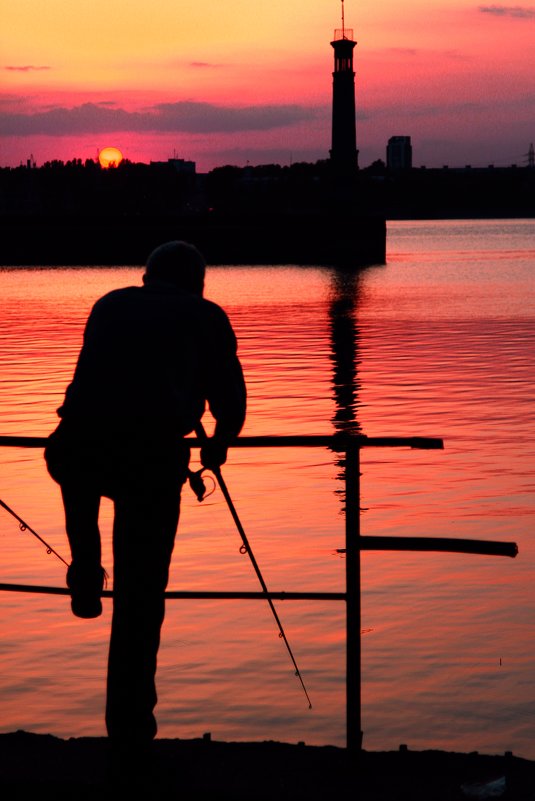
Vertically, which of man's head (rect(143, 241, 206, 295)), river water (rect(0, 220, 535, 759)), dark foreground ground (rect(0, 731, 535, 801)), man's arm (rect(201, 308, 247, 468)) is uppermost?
man's head (rect(143, 241, 206, 295))

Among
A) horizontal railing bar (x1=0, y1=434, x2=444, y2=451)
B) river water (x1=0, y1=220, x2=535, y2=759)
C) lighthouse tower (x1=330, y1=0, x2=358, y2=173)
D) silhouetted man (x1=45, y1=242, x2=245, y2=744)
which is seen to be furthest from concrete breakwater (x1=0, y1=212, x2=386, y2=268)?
silhouetted man (x1=45, y1=242, x2=245, y2=744)

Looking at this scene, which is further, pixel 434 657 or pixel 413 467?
pixel 413 467

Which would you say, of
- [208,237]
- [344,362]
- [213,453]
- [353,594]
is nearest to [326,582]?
[353,594]

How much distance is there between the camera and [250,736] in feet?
21.6

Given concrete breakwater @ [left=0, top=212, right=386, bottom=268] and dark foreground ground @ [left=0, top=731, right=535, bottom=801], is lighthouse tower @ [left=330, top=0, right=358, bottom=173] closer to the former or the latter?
concrete breakwater @ [left=0, top=212, right=386, bottom=268]

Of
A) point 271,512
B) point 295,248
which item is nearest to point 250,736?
point 271,512

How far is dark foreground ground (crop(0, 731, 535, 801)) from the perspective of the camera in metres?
3.97

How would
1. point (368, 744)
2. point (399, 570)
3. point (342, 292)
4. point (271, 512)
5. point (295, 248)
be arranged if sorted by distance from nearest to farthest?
point (368, 744) → point (399, 570) → point (271, 512) → point (342, 292) → point (295, 248)

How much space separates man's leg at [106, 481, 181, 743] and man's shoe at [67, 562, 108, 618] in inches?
2.3

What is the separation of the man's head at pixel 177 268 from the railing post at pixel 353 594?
69cm

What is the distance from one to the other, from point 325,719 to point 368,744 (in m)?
A: 0.33

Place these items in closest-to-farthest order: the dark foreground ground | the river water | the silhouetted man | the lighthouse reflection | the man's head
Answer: the dark foreground ground
the silhouetted man
the man's head
the river water
the lighthouse reflection

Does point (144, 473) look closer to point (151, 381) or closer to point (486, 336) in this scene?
point (151, 381)

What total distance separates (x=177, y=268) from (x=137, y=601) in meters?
1.00
